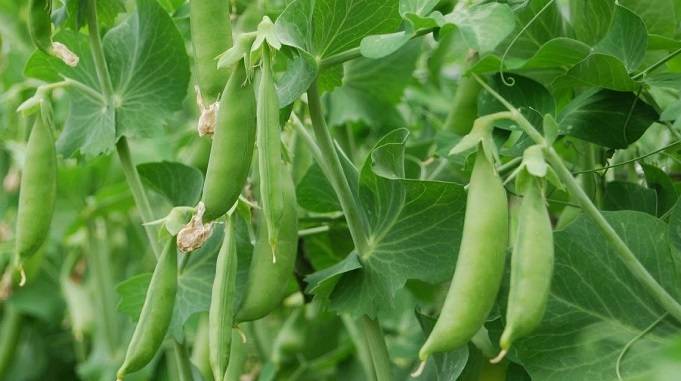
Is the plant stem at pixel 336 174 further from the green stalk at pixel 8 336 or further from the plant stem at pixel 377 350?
the green stalk at pixel 8 336

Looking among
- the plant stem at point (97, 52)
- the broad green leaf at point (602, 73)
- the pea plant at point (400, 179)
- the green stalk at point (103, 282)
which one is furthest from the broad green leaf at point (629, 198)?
the green stalk at point (103, 282)

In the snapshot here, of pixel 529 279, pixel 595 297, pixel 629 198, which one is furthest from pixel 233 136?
pixel 629 198

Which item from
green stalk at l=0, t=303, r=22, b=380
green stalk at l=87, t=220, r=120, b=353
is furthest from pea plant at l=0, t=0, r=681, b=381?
green stalk at l=0, t=303, r=22, b=380

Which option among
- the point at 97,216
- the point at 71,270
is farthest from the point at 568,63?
the point at 71,270

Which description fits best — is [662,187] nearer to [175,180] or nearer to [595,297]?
[595,297]

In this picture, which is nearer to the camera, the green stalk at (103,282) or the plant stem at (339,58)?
the plant stem at (339,58)

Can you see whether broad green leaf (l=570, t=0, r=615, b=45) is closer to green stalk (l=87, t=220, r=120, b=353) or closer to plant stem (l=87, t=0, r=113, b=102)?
plant stem (l=87, t=0, r=113, b=102)

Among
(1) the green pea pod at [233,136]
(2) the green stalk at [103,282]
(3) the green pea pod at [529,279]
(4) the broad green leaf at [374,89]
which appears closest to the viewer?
(3) the green pea pod at [529,279]
